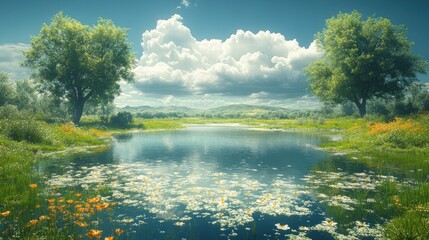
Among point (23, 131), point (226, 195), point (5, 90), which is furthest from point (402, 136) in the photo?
point (5, 90)

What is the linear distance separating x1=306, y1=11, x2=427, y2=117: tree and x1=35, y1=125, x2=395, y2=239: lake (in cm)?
3913

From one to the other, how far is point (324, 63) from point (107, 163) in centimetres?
6134

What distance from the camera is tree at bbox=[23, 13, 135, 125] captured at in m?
59.3

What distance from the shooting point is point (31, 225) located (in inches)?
399

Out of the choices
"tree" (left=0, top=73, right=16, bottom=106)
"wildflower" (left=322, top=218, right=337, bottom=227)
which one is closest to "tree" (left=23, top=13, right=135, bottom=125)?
"tree" (left=0, top=73, right=16, bottom=106)

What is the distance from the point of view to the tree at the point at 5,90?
288ft

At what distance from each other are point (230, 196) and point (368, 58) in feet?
175

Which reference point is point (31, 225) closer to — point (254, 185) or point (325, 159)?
point (254, 185)

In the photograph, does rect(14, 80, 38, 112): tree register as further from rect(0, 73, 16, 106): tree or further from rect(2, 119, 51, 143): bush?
rect(2, 119, 51, 143): bush

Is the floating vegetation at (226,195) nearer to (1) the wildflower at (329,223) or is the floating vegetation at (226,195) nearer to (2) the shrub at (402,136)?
(1) the wildflower at (329,223)

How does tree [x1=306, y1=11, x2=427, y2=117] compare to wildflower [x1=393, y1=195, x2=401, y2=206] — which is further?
tree [x1=306, y1=11, x2=427, y2=117]

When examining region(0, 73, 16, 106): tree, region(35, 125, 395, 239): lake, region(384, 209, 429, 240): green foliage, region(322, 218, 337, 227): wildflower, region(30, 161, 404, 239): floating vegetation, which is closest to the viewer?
region(384, 209, 429, 240): green foliage

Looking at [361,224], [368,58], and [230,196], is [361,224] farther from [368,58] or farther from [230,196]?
[368,58]

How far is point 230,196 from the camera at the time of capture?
1546cm
